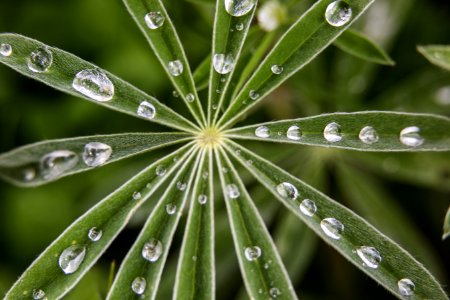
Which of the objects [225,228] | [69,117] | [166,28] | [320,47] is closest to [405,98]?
[225,228]

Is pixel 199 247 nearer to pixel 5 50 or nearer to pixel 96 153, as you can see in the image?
pixel 96 153

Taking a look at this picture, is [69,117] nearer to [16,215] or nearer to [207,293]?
Result: [16,215]

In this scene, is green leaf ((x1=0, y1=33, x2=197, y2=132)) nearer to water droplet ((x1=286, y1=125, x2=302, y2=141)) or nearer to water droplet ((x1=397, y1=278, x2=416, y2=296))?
water droplet ((x1=286, y1=125, x2=302, y2=141))

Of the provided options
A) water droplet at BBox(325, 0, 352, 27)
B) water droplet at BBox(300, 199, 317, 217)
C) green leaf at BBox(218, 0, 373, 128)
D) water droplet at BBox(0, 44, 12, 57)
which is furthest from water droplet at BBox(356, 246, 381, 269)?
water droplet at BBox(0, 44, 12, 57)

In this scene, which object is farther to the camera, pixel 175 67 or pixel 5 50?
pixel 175 67

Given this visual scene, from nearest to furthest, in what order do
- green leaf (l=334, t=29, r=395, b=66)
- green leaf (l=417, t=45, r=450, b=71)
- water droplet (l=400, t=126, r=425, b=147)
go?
1. water droplet (l=400, t=126, r=425, b=147)
2. green leaf (l=417, t=45, r=450, b=71)
3. green leaf (l=334, t=29, r=395, b=66)

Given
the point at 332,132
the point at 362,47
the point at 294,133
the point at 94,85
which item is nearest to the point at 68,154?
the point at 94,85

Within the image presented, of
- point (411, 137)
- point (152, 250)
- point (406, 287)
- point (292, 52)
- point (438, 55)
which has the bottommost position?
point (406, 287)
